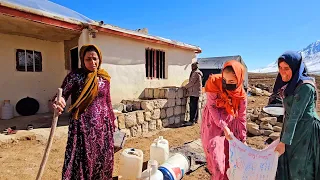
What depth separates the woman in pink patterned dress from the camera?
7.25ft

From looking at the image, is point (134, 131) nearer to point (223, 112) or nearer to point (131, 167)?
point (131, 167)

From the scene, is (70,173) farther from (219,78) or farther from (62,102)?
(219,78)

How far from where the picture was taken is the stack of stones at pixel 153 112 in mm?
5363

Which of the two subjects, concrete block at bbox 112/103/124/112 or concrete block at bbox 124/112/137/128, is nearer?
concrete block at bbox 124/112/137/128

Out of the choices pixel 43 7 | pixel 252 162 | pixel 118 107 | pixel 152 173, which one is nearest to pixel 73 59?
pixel 43 7

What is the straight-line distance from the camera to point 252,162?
6.24ft

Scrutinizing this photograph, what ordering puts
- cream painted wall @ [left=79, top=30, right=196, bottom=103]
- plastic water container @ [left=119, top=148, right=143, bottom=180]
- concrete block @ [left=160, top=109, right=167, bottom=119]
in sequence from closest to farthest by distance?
plastic water container @ [left=119, top=148, right=143, bottom=180] < cream painted wall @ [left=79, top=30, right=196, bottom=103] < concrete block @ [left=160, top=109, right=167, bottom=119]

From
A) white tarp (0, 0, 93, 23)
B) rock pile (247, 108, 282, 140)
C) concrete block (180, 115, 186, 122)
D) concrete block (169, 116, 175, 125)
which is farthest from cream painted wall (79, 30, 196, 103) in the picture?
rock pile (247, 108, 282, 140)

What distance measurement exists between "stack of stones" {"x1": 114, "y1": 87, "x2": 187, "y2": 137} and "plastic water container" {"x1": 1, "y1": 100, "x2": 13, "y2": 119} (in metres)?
2.69

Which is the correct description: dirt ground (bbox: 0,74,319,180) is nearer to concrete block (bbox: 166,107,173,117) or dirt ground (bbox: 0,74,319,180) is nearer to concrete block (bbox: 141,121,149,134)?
concrete block (bbox: 141,121,149,134)

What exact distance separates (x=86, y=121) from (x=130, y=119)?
3340mm

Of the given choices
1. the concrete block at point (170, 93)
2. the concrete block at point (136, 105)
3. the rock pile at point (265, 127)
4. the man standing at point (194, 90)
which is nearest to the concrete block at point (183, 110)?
the man standing at point (194, 90)

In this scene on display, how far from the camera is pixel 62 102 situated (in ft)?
6.17

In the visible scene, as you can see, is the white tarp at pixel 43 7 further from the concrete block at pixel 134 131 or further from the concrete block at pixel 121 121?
the concrete block at pixel 134 131
